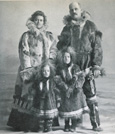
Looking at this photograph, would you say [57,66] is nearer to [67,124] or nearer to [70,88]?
[70,88]

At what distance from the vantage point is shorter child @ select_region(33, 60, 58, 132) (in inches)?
86.9

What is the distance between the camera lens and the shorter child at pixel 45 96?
86.9 inches

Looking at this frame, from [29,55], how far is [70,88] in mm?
453

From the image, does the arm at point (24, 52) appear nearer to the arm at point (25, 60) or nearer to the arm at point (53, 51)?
the arm at point (25, 60)

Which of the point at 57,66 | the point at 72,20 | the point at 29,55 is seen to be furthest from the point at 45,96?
the point at 72,20

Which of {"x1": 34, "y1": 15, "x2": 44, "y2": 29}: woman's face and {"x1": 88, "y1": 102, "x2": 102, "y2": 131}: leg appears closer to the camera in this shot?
{"x1": 88, "y1": 102, "x2": 102, "y2": 131}: leg

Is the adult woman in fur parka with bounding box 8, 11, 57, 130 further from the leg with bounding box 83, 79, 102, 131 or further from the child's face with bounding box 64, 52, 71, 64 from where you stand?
the leg with bounding box 83, 79, 102, 131

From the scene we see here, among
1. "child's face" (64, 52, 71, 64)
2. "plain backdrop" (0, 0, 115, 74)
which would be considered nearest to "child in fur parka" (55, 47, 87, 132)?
"child's face" (64, 52, 71, 64)

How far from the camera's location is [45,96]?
7.31 ft

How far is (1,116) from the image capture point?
227 cm

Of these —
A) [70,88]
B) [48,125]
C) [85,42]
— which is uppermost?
[85,42]

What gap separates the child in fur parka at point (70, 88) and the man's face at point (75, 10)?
286 mm

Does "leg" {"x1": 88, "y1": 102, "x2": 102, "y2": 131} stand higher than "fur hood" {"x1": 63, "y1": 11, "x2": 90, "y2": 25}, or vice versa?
"fur hood" {"x1": 63, "y1": 11, "x2": 90, "y2": 25}

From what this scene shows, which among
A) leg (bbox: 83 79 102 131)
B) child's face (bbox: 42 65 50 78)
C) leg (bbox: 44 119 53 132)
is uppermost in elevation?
child's face (bbox: 42 65 50 78)
